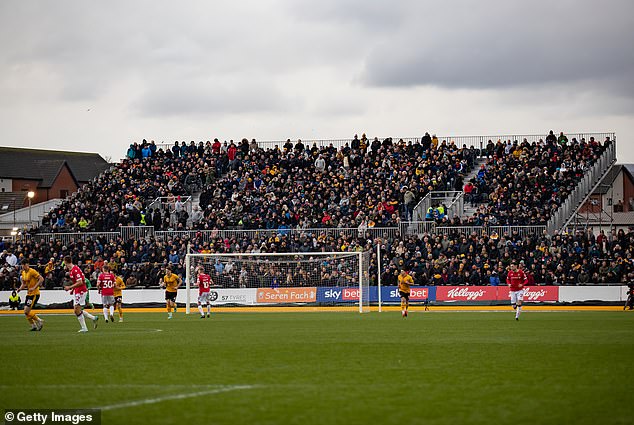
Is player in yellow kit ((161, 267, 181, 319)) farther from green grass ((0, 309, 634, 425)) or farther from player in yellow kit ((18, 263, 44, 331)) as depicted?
green grass ((0, 309, 634, 425))

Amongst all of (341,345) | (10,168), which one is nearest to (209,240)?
(341,345)

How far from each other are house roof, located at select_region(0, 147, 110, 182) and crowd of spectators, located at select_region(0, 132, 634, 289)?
4033 centimetres

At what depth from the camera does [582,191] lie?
4847 centimetres

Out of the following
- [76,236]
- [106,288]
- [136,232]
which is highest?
[136,232]

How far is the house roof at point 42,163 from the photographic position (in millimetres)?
95625

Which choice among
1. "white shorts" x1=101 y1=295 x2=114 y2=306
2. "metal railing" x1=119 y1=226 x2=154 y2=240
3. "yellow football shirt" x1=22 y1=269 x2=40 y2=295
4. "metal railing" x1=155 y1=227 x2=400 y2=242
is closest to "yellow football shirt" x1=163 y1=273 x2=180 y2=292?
"white shorts" x1=101 y1=295 x2=114 y2=306

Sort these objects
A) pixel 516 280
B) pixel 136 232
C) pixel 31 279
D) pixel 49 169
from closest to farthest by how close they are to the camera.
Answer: pixel 31 279 → pixel 516 280 → pixel 136 232 → pixel 49 169

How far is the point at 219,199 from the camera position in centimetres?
5338

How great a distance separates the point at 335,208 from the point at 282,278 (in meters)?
7.83

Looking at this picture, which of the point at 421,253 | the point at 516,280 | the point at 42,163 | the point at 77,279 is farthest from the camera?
the point at 42,163

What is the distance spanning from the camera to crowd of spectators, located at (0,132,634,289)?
137 ft

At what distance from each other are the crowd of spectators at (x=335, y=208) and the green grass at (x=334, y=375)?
700 inches

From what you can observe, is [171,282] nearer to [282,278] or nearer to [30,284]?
[282,278]

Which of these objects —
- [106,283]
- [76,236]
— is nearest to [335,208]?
[76,236]
